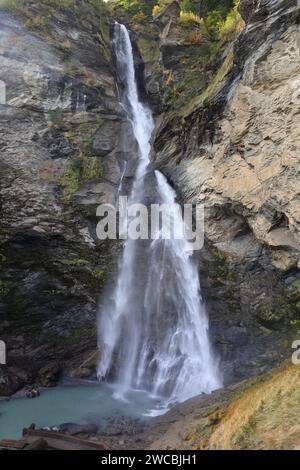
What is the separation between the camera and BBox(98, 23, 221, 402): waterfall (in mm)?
14672

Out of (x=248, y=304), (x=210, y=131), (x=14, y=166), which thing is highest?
(x=210, y=131)

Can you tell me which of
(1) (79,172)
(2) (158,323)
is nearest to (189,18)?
(1) (79,172)

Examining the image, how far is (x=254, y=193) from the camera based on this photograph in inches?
573

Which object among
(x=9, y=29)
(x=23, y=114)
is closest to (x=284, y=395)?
(x=23, y=114)

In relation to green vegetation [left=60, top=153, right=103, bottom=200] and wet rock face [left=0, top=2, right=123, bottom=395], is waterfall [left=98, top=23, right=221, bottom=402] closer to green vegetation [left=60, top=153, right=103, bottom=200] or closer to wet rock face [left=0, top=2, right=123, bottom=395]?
wet rock face [left=0, top=2, right=123, bottom=395]

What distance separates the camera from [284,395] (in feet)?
30.1

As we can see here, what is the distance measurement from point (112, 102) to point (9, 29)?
604 cm

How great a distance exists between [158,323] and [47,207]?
6519mm

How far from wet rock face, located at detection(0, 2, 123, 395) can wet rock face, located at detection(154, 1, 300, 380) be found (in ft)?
15.4

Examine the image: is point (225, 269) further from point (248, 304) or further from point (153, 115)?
point (153, 115)

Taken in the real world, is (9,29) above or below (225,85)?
above

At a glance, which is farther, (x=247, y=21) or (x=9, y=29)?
(x=9, y=29)
